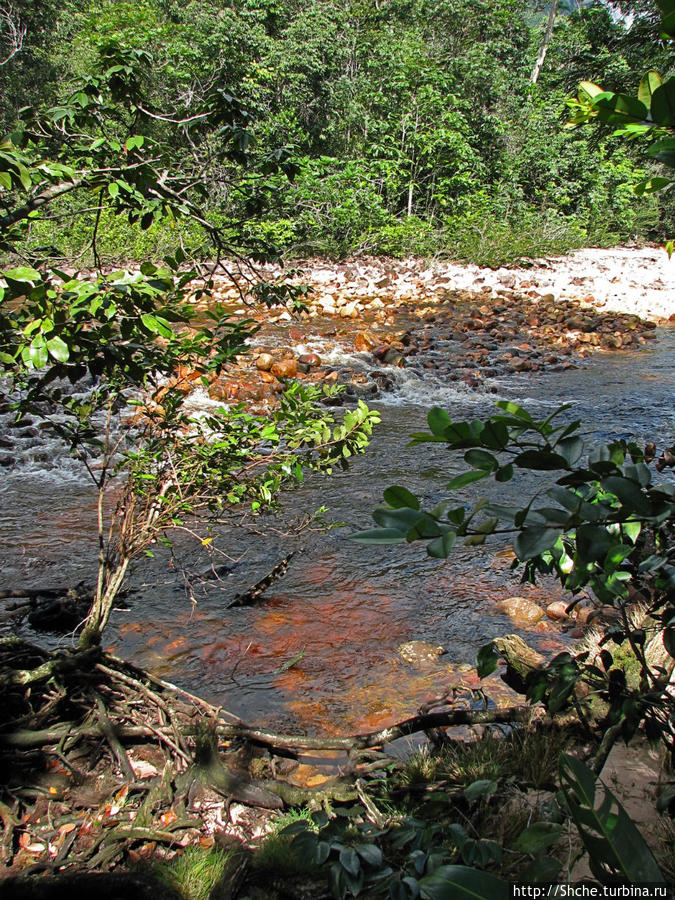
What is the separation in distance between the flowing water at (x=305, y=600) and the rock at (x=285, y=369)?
2648 mm

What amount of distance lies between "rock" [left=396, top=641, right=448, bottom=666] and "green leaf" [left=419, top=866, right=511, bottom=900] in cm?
303

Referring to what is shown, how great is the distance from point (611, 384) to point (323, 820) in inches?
362

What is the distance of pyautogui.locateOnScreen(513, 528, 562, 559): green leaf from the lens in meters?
0.78

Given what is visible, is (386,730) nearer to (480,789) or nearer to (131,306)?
(480,789)

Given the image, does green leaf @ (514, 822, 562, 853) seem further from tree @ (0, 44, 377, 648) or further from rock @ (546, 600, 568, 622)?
rock @ (546, 600, 568, 622)

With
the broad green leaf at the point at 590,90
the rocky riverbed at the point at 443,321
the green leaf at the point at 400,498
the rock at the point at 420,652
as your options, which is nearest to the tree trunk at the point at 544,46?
the rocky riverbed at the point at 443,321

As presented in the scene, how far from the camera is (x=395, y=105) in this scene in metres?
19.4

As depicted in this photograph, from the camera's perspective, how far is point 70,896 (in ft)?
5.45

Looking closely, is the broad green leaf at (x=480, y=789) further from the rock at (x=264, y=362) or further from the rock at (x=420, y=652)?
the rock at (x=264, y=362)

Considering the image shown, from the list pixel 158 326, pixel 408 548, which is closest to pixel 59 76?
pixel 408 548

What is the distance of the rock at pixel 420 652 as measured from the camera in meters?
3.67

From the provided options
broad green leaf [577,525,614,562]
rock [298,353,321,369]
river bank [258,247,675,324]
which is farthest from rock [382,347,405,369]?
broad green leaf [577,525,614,562]

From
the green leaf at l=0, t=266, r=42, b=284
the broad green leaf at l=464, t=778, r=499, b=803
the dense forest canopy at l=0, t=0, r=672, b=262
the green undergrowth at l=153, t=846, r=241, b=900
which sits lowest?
the green undergrowth at l=153, t=846, r=241, b=900

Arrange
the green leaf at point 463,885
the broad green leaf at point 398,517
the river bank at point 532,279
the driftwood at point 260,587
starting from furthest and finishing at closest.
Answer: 1. the river bank at point 532,279
2. the driftwood at point 260,587
3. the broad green leaf at point 398,517
4. the green leaf at point 463,885
